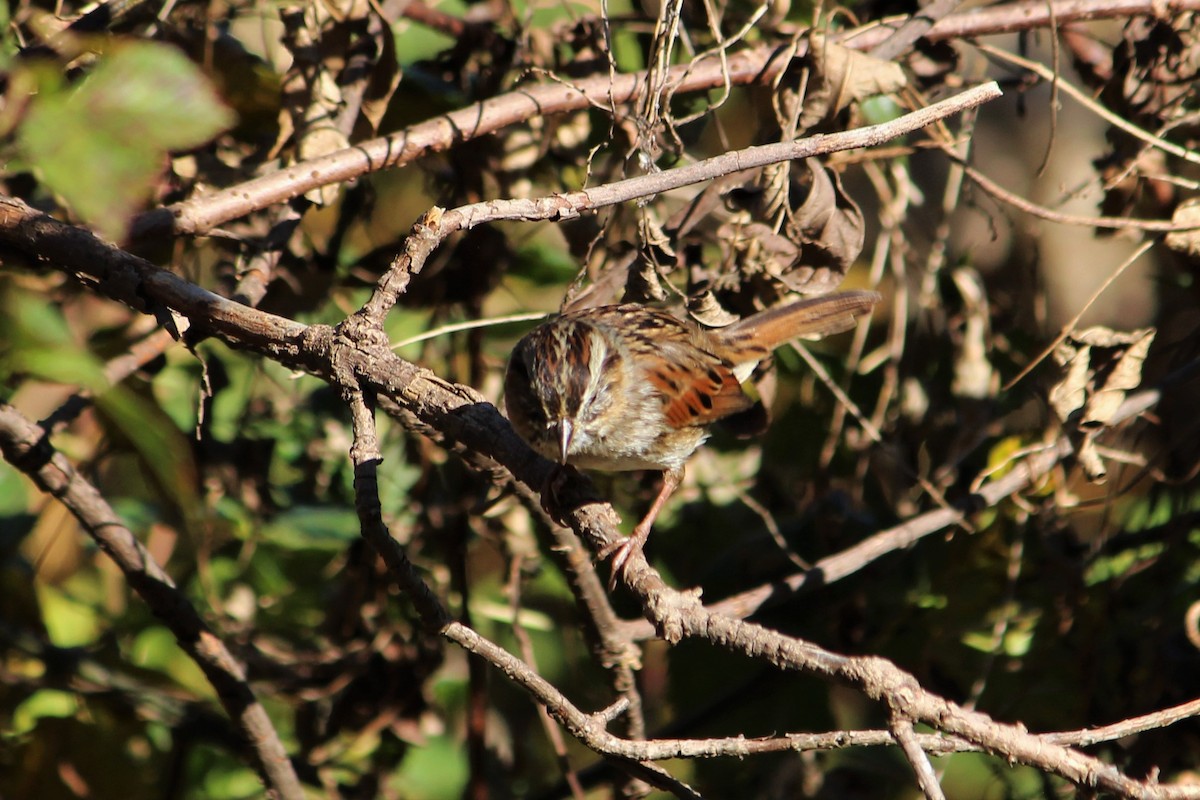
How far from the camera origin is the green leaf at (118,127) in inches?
43.0

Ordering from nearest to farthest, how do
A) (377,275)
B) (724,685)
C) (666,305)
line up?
1. (377,275)
2. (724,685)
3. (666,305)

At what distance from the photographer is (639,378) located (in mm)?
3354

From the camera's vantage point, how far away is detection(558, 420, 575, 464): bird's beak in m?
2.80

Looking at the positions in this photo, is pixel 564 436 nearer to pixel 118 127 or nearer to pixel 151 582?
pixel 151 582

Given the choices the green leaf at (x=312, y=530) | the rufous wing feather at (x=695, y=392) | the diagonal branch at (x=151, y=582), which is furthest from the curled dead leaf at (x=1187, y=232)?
the diagonal branch at (x=151, y=582)

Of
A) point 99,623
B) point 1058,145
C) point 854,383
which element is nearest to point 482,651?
point 854,383

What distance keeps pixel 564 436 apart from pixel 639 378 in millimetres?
578

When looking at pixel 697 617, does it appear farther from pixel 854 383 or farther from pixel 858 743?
pixel 854 383

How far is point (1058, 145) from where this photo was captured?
6.28 meters

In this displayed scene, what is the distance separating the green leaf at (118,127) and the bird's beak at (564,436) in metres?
1.67

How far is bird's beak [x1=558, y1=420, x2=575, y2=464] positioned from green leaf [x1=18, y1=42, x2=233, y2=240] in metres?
1.67

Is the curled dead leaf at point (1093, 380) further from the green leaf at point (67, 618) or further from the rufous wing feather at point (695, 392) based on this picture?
the green leaf at point (67, 618)

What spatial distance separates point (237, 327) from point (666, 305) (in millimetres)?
2345

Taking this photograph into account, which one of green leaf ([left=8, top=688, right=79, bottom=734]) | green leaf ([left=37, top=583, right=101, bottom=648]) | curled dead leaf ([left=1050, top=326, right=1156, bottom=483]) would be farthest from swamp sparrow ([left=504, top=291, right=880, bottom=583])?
green leaf ([left=37, top=583, right=101, bottom=648])
